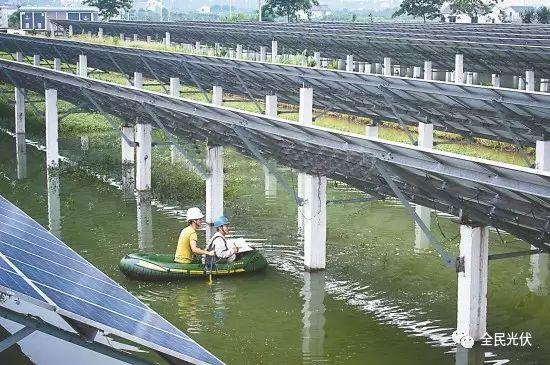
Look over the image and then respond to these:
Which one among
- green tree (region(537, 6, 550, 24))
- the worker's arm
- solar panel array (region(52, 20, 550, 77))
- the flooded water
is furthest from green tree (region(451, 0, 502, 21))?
the worker's arm

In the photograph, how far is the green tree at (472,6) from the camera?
72.2m

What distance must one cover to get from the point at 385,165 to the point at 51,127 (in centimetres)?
1842

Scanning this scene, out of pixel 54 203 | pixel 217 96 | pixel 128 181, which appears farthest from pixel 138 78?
pixel 54 203

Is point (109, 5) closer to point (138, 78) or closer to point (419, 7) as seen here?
point (419, 7)

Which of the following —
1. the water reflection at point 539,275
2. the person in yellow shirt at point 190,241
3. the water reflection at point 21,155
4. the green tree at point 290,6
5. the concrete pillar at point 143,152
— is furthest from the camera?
the green tree at point 290,6

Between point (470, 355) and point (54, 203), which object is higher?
point (470, 355)

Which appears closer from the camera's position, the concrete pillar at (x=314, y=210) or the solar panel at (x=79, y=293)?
the solar panel at (x=79, y=293)

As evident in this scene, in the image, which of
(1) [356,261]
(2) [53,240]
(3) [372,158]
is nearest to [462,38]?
(1) [356,261]

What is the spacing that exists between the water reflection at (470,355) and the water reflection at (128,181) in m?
14.6

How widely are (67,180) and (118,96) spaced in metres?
5.98

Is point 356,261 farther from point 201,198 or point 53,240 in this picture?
point 53,240

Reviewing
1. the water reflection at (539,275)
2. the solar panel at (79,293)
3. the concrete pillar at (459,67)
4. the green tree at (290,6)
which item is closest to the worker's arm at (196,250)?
the water reflection at (539,275)

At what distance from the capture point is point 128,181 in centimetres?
2989

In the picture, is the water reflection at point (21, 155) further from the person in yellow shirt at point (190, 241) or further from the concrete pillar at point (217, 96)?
the person in yellow shirt at point (190, 241)
